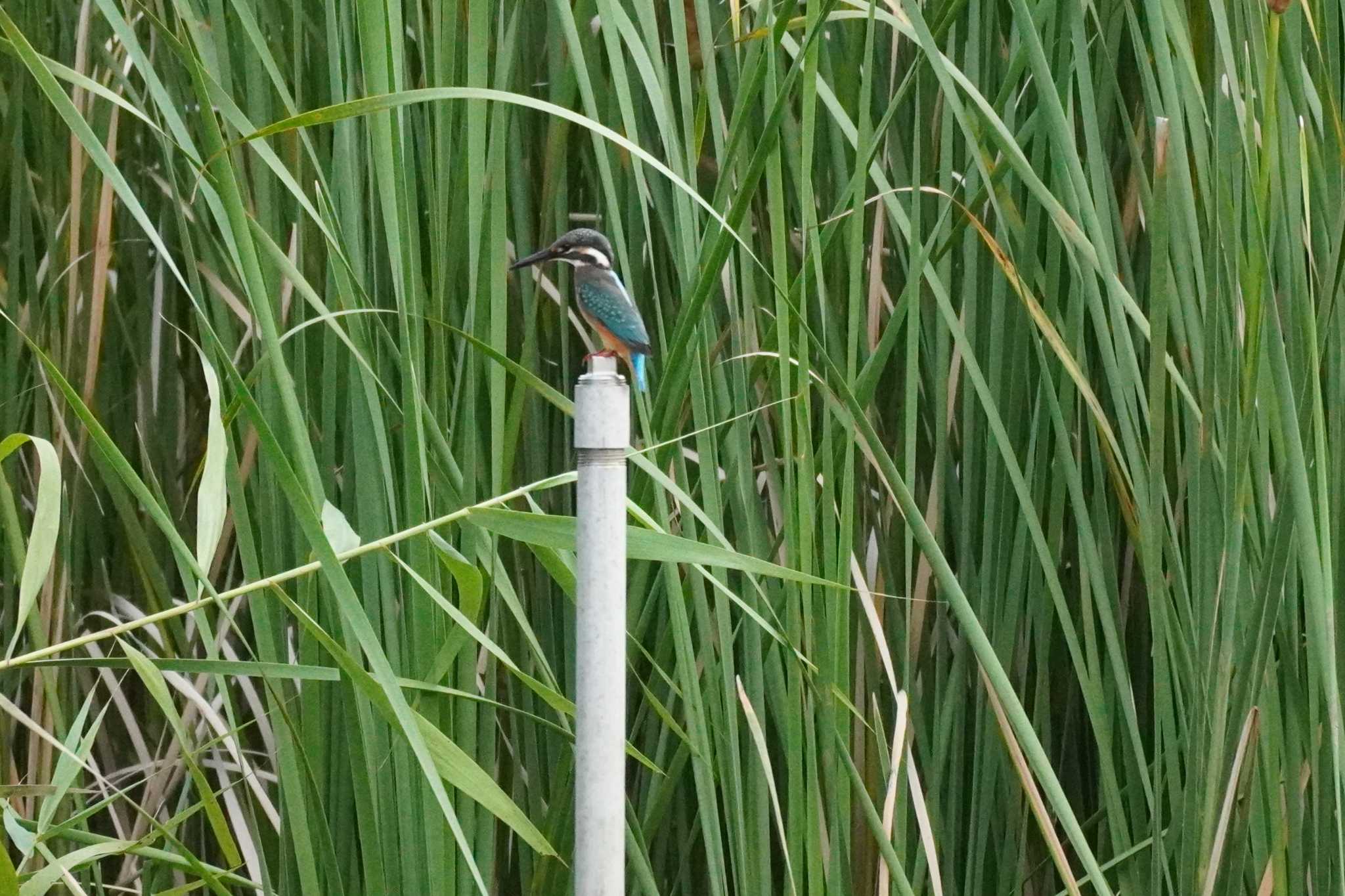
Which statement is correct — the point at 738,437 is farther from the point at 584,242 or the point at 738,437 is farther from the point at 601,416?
the point at 601,416

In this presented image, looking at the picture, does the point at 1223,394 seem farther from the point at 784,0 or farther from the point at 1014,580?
the point at 784,0

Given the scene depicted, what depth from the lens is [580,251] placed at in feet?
2.45

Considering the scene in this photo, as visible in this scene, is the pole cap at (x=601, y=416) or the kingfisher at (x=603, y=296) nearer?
the pole cap at (x=601, y=416)

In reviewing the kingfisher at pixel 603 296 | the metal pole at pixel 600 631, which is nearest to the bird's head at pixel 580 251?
the kingfisher at pixel 603 296

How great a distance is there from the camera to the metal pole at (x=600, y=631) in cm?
53

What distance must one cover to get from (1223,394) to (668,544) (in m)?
0.34

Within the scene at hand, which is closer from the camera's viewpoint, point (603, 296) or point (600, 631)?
point (600, 631)

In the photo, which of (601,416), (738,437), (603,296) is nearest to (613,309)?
(603,296)

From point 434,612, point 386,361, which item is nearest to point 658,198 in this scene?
point 386,361

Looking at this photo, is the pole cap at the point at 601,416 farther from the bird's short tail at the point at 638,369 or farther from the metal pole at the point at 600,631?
the bird's short tail at the point at 638,369

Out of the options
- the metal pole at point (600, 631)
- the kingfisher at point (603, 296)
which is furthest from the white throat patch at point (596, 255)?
the metal pole at point (600, 631)

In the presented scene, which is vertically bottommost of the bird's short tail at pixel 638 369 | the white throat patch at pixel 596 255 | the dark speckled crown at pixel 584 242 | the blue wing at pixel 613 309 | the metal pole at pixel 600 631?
the metal pole at pixel 600 631

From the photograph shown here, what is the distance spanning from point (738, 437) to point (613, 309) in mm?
120

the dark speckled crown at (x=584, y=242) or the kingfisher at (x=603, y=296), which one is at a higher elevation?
the dark speckled crown at (x=584, y=242)
